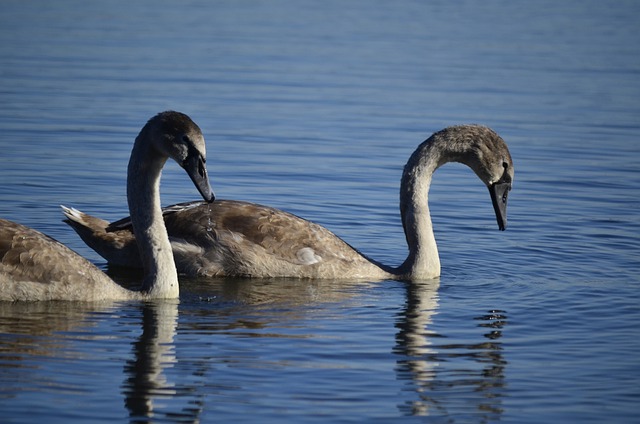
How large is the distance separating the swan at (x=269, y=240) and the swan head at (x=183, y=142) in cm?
169

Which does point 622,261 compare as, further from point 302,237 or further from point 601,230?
point 302,237

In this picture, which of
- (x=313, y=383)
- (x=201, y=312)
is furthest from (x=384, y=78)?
(x=313, y=383)

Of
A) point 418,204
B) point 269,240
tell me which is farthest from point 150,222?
point 418,204

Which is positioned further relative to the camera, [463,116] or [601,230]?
[463,116]

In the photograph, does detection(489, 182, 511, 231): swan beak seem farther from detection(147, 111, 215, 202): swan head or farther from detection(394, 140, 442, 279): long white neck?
detection(147, 111, 215, 202): swan head

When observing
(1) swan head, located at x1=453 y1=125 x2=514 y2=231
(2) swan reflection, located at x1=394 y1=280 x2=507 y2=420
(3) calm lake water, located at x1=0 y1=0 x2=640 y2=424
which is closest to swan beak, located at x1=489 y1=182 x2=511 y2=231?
(1) swan head, located at x1=453 y1=125 x2=514 y2=231

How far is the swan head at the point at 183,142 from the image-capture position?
36.3 feet

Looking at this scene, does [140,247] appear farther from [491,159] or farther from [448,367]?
[491,159]

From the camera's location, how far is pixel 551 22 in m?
35.9

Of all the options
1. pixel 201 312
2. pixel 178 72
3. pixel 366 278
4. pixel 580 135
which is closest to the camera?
pixel 201 312

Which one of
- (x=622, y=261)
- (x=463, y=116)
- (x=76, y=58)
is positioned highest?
(x=76, y=58)

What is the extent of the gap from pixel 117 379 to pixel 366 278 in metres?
4.38

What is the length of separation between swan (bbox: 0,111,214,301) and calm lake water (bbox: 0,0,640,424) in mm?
229

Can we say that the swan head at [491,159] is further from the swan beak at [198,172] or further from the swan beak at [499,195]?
the swan beak at [198,172]
